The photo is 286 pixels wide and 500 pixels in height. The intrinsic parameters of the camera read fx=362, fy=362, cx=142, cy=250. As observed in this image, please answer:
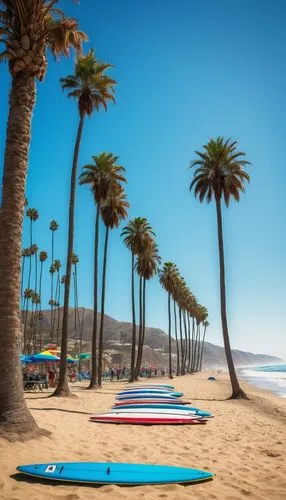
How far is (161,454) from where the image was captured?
764 centimetres

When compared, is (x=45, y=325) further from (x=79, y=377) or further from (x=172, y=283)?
(x=79, y=377)

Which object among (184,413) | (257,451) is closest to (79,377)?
(184,413)

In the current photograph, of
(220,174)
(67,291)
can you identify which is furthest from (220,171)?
(67,291)

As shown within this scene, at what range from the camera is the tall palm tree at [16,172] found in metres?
8.03

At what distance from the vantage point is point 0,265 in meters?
8.51

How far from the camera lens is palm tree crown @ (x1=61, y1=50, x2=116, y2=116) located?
67.9 feet

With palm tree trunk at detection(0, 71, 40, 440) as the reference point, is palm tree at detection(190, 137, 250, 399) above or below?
above

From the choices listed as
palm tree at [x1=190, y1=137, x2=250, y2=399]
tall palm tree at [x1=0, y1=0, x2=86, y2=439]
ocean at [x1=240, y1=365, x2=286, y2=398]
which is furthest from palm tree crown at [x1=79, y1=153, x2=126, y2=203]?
ocean at [x1=240, y1=365, x2=286, y2=398]

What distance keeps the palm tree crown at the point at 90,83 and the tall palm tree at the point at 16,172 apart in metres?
10.7

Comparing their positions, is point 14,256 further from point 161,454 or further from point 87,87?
point 87,87

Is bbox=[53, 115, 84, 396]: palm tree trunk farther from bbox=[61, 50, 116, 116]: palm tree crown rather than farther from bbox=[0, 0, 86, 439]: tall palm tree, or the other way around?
bbox=[0, 0, 86, 439]: tall palm tree

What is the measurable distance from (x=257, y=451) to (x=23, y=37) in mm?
11798

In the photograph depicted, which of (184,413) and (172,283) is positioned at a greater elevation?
(172,283)

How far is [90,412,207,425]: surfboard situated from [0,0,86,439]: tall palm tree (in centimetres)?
399
